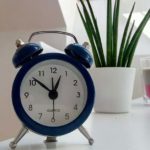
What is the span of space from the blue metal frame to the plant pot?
42cm

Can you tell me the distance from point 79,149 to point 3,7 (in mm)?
1636

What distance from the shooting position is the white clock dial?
50 centimetres

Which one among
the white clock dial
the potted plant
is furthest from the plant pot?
the white clock dial

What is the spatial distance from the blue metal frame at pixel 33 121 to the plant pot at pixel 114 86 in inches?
16.5

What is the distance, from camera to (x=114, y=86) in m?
0.94

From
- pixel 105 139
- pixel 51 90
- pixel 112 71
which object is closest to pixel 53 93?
pixel 51 90

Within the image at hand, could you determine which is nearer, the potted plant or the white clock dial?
the white clock dial

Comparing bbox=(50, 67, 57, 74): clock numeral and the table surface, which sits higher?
bbox=(50, 67, 57, 74): clock numeral

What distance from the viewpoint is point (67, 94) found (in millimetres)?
516

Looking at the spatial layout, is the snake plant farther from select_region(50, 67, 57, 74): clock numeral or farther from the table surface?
select_region(50, 67, 57, 74): clock numeral

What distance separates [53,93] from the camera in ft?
Answer: 1.66

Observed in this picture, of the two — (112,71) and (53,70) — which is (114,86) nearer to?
(112,71)

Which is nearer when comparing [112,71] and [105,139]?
[105,139]

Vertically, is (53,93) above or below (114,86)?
above
